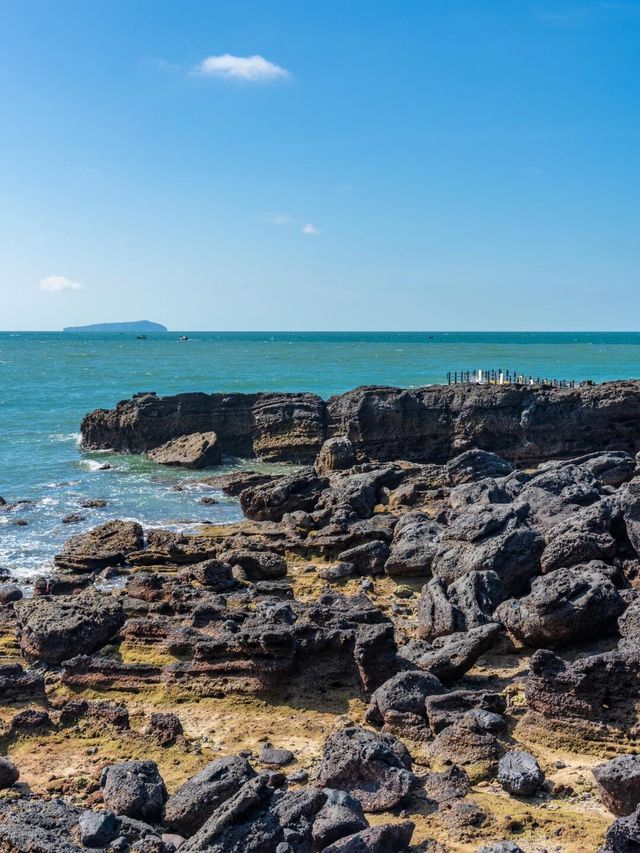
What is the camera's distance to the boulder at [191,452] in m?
43.2

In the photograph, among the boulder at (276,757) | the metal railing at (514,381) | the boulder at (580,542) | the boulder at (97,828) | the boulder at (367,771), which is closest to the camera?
the boulder at (97,828)

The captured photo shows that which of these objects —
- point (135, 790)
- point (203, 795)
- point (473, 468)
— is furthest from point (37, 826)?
point (473, 468)

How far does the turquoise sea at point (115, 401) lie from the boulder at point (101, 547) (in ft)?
3.47

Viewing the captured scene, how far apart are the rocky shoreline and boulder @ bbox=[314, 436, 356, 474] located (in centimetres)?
1097

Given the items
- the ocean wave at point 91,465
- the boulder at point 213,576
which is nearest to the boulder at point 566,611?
the boulder at point 213,576

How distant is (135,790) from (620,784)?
6041 mm

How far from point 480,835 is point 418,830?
75 cm

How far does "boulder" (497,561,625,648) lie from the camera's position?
14.7 m

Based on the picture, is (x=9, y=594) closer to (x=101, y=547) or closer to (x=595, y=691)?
(x=101, y=547)

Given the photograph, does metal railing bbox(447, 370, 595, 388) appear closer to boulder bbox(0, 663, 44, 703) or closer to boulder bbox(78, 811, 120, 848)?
boulder bbox(0, 663, 44, 703)

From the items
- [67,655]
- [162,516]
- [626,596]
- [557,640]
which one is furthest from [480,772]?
[162,516]

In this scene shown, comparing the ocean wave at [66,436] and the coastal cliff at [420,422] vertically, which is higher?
the coastal cliff at [420,422]

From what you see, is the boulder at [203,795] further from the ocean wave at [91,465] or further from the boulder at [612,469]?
the ocean wave at [91,465]

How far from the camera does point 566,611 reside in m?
14.7
